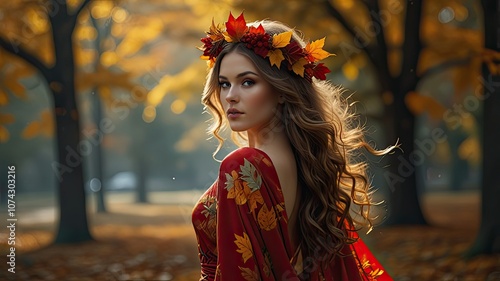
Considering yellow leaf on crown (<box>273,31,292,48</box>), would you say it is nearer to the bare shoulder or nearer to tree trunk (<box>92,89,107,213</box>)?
the bare shoulder

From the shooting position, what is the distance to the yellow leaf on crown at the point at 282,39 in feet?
7.27

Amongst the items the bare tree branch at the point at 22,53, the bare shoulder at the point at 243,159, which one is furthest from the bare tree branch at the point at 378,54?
the bare shoulder at the point at 243,159

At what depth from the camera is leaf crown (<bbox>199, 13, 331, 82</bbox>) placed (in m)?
2.19

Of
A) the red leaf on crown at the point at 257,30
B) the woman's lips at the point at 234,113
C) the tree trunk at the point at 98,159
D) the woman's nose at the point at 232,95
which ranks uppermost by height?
the tree trunk at the point at 98,159

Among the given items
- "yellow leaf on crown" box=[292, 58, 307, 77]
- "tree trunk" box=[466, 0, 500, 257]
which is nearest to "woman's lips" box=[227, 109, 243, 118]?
"yellow leaf on crown" box=[292, 58, 307, 77]

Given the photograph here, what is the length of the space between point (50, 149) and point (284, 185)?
1070 cm

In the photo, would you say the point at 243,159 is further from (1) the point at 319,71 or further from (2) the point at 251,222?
(1) the point at 319,71

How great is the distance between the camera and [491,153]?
6.14m

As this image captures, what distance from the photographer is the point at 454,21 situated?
7262mm

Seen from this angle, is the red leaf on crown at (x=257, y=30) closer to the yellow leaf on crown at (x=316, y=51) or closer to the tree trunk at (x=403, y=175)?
the yellow leaf on crown at (x=316, y=51)

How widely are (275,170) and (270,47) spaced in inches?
18.0

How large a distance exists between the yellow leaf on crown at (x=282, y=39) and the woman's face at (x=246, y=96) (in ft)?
0.40

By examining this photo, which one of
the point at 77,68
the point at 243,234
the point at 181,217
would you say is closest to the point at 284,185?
the point at 243,234

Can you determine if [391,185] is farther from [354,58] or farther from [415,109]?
[354,58]
